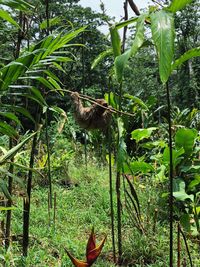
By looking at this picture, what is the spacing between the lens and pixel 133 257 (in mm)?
2338

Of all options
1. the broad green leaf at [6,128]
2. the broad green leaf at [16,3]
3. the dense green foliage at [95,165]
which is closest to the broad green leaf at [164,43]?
the dense green foliage at [95,165]

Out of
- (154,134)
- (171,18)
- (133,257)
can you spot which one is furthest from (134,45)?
(154,134)

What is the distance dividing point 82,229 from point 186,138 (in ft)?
3.53

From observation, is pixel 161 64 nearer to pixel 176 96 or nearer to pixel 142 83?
pixel 176 96

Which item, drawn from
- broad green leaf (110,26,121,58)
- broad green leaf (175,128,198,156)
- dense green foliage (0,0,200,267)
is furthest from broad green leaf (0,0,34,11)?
broad green leaf (175,128,198,156)

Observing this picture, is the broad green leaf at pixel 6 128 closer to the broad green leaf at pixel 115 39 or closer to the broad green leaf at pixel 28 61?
the broad green leaf at pixel 28 61

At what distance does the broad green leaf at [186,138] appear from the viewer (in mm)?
3037

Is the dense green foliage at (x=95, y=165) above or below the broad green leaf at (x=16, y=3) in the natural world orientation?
below

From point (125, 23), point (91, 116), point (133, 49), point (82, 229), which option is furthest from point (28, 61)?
point (82, 229)

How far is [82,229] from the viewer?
304 centimetres

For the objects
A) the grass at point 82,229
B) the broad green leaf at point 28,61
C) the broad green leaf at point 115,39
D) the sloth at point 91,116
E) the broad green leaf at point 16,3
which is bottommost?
the grass at point 82,229

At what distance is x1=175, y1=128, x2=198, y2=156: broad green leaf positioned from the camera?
3.04 m

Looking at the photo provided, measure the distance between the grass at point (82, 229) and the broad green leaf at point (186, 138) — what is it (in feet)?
1.78

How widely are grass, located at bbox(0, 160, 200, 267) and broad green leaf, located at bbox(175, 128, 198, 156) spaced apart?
21.3 inches
